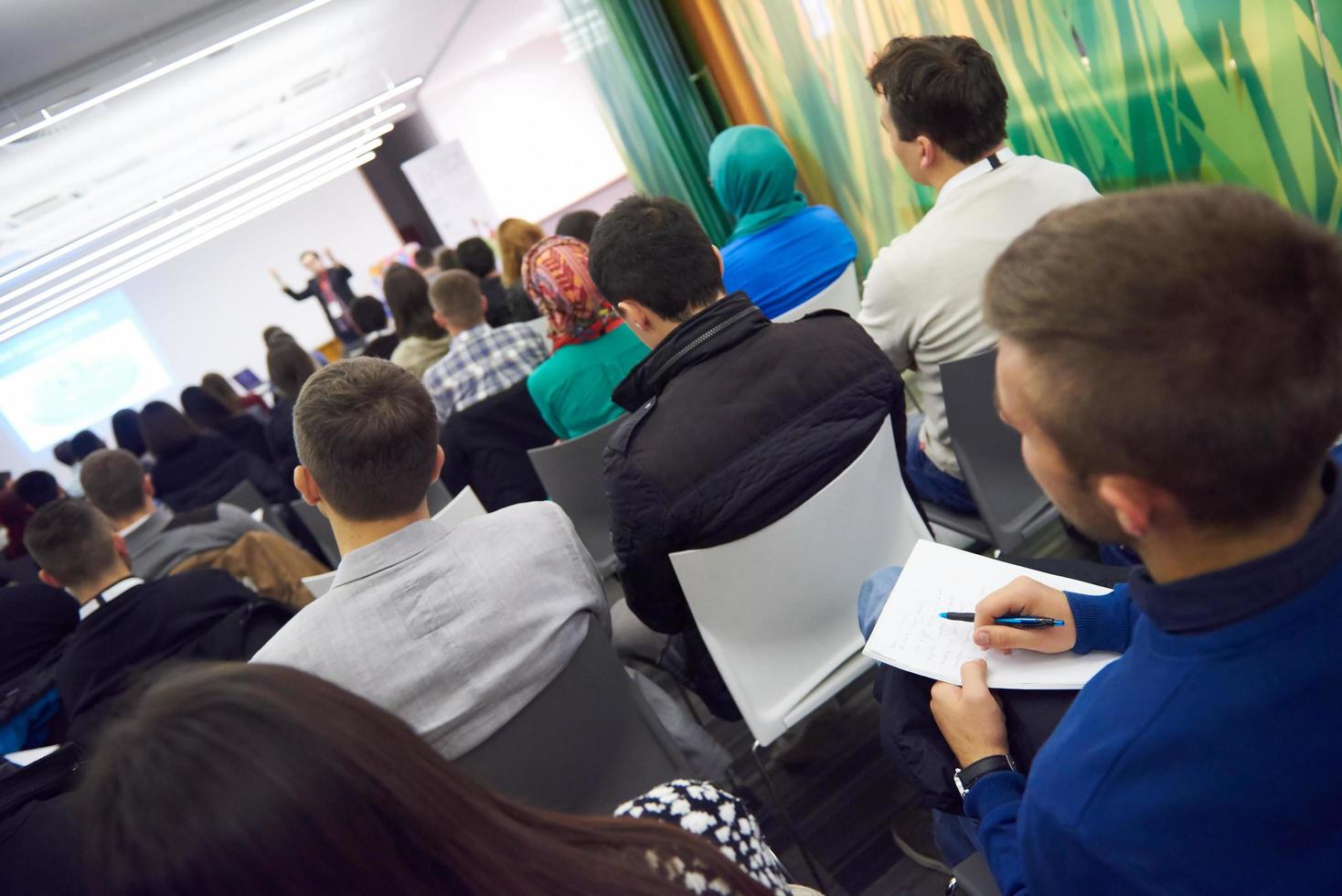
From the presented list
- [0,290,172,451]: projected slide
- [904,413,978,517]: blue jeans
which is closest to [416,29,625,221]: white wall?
[0,290,172,451]: projected slide

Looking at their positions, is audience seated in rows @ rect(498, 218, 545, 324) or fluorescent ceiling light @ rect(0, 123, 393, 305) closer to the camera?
audience seated in rows @ rect(498, 218, 545, 324)

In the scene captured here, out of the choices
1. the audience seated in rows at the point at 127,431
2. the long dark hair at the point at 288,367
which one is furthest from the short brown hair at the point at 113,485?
the audience seated in rows at the point at 127,431

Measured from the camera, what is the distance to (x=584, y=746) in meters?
1.24

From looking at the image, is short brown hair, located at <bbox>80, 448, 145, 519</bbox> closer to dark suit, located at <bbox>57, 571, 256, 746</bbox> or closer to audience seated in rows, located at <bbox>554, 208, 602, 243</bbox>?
dark suit, located at <bbox>57, 571, 256, 746</bbox>

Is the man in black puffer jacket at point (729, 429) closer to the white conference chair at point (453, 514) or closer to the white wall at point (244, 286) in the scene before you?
the white conference chair at point (453, 514)

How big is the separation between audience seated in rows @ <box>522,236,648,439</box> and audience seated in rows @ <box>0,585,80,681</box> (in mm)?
1404

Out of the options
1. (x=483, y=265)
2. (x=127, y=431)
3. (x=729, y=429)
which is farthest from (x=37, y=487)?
(x=729, y=429)

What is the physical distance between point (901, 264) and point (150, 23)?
459 cm

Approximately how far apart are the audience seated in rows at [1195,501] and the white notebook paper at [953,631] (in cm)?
26

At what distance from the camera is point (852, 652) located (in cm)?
152

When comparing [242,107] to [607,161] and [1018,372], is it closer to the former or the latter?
[607,161]

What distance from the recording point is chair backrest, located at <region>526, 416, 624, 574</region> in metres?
2.29

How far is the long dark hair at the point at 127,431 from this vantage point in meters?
5.53

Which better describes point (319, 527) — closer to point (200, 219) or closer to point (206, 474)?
point (206, 474)
